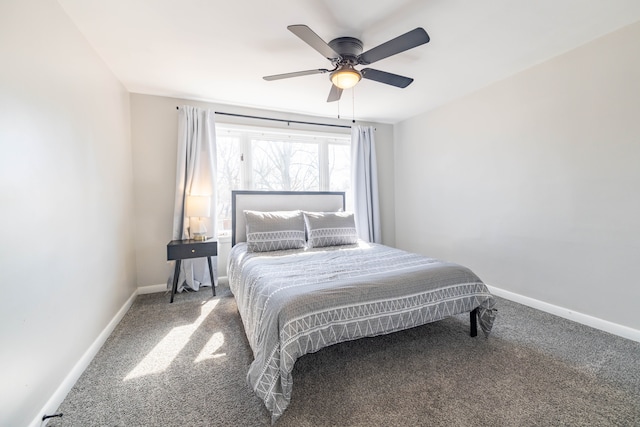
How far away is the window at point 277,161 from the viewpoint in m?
3.77

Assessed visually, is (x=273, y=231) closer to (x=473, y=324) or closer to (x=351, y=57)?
(x=351, y=57)

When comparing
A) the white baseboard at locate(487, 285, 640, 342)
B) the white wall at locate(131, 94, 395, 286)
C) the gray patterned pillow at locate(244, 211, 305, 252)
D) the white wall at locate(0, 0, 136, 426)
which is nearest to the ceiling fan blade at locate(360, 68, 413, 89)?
the gray patterned pillow at locate(244, 211, 305, 252)

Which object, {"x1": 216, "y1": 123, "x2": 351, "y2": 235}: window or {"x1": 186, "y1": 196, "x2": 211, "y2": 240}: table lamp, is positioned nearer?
{"x1": 186, "y1": 196, "x2": 211, "y2": 240}: table lamp

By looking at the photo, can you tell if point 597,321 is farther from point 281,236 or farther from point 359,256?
point 281,236

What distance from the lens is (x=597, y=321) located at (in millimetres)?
2314

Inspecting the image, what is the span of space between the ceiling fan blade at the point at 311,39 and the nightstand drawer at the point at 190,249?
2.33 m

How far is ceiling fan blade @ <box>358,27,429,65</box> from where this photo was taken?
1645 millimetres

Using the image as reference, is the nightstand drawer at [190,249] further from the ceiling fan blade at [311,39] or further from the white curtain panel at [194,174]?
the ceiling fan blade at [311,39]

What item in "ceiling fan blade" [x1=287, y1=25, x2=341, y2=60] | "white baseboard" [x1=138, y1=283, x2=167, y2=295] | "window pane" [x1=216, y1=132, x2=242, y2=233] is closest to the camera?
"ceiling fan blade" [x1=287, y1=25, x2=341, y2=60]

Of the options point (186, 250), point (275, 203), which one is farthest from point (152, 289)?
point (275, 203)

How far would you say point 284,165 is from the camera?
4.06 meters

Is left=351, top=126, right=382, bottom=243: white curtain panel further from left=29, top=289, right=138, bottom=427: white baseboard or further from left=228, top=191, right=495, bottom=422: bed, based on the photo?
left=29, top=289, right=138, bottom=427: white baseboard

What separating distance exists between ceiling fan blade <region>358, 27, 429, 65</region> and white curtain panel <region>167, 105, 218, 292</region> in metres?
2.24

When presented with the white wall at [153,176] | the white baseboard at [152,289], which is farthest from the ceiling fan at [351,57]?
the white baseboard at [152,289]
